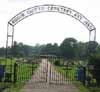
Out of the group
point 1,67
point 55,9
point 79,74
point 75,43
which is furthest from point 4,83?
point 75,43

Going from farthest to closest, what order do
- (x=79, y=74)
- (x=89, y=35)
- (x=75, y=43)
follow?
(x=75, y=43) < (x=89, y=35) < (x=79, y=74)

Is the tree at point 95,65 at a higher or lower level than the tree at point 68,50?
lower

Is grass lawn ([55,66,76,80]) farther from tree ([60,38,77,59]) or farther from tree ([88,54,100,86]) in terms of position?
tree ([60,38,77,59])

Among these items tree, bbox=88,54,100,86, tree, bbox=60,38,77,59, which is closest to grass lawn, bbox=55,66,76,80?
tree, bbox=88,54,100,86

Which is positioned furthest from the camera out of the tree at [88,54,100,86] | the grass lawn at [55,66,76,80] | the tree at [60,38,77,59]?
the tree at [60,38,77,59]

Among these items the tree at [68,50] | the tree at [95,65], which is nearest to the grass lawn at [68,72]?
the tree at [95,65]

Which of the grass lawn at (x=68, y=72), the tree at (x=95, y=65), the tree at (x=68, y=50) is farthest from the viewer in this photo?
the tree at (x=68, y=50)

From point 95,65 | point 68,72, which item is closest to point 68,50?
point 68,72

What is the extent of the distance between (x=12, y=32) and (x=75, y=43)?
6925 cm

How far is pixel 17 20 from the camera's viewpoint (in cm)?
1919

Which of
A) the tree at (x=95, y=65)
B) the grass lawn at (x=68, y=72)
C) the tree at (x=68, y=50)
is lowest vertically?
the grass lawn at (x=68, y=72)

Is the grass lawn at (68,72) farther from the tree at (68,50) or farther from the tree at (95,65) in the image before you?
the tree at (68,50)

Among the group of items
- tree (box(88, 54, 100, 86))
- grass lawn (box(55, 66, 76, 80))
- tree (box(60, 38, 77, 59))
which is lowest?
grass lawn (box(55, 66, 76, 80))

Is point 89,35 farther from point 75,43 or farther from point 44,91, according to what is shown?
point 75,43
